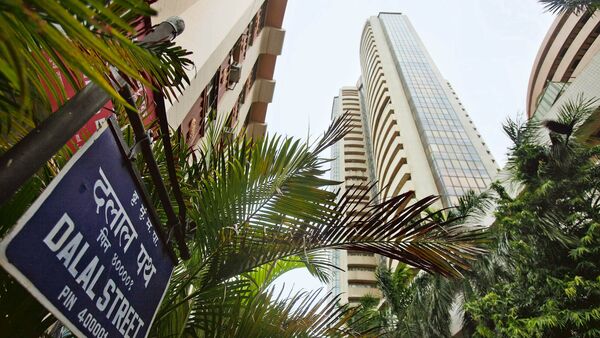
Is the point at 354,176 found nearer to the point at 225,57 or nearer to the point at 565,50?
the point at 565,50

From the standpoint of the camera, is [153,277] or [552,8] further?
[552,8]

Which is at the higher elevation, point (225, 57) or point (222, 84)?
point (222, 84)

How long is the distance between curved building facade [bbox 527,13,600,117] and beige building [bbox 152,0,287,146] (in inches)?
761

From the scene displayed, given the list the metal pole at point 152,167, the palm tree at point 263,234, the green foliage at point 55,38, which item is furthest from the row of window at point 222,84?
the green foliage at point 55,38

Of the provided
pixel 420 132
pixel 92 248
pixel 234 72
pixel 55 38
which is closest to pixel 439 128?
pixel 420 132

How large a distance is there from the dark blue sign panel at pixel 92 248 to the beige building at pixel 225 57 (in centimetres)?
61

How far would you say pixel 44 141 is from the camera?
0.75 m

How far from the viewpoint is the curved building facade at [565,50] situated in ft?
84.1

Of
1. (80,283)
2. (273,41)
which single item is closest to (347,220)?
(80,283)

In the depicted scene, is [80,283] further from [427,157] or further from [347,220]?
[427,157]

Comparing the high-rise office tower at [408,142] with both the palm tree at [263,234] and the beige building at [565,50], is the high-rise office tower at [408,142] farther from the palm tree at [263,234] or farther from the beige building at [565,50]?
the palm tree at [263,234]

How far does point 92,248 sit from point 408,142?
115 ft

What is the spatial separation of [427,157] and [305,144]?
Result: 1341 inches

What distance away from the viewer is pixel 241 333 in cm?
167
